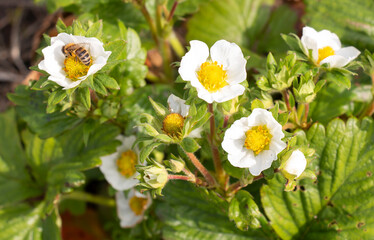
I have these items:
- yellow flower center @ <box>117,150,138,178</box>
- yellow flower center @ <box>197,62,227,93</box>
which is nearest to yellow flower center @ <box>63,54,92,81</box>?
yellow flower center @ <box>197,62,227,93</box>

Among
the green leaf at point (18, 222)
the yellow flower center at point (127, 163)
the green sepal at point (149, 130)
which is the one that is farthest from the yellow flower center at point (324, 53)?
the green leaf at point (18, 222)

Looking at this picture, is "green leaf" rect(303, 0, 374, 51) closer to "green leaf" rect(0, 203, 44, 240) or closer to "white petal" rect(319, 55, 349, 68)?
"white petal" rect(319, 55, 349, 68)

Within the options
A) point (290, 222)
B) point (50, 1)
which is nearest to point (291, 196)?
point (290, 222)

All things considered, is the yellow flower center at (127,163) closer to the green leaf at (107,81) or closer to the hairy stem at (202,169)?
the hairy stem at (202,169)

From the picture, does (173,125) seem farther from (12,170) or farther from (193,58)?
(12,170)

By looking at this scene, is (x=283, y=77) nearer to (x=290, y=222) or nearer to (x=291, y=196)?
(x=291, y=196)
